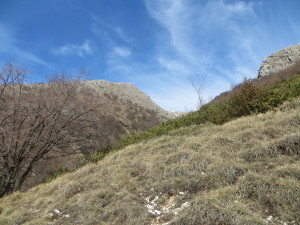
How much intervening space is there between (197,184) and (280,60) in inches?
889

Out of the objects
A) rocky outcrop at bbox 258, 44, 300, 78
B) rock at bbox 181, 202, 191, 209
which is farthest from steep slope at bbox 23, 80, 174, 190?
rocky outcrop at bbox 258, 44, 300, 78

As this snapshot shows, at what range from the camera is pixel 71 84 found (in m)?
11.9

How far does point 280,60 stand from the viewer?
76.8 feet

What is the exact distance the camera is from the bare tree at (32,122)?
9.88 metres

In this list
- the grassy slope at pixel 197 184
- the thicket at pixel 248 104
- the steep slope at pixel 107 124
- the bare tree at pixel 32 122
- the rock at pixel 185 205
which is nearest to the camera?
the grassy slope at pixel 197 184

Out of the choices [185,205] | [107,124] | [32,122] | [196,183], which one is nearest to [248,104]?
[196,183]

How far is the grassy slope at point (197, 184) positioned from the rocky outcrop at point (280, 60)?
1617 cm

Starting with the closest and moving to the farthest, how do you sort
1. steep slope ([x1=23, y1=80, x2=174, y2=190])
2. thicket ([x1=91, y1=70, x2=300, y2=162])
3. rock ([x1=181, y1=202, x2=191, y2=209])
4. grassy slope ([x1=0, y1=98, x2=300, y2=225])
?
grassy slope ([x1=0, y1=98, x2=300, y2=225]) → rock ([x1=181, y1=202, x2=191, y2=209]) → thicket ([x1=91, y1=70, x2=300, y2=162]) → steep slope ([x1=23, y1=80, x2=174, y2=190])

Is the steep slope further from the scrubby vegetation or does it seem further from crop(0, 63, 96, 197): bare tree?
the scrubby vegetation

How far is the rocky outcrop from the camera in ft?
71.6

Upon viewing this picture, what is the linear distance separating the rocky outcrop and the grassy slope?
1617 cm

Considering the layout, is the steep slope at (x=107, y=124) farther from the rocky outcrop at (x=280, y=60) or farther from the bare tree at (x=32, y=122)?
the rocky outcrop at (x=280, y=60)

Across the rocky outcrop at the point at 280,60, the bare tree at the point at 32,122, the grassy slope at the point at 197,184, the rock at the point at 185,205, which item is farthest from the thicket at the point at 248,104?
the rocky outcrop at the point at 280,60

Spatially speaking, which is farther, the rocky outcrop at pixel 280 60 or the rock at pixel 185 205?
the rocky outcrop at pixel 280 60
